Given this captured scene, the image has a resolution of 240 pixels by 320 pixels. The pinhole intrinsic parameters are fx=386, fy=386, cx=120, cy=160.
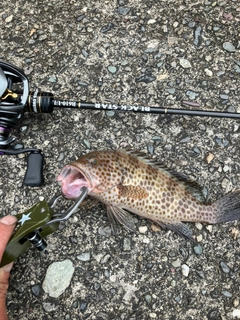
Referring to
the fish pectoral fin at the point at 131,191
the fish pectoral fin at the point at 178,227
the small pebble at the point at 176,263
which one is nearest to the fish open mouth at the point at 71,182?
the fish pectoral fin at the point at 131,191

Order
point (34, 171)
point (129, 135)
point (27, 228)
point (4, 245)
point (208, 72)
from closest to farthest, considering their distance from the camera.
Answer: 1. point (4, 245)
2. point (27, 228)
3. point (34, 171)
4. point (129, 135)
5. point (208, 72)

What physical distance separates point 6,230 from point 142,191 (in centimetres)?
116

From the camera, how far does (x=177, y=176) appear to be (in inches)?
137

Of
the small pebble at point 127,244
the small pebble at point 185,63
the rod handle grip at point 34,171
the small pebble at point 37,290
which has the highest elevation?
the small pebble at point 185,63

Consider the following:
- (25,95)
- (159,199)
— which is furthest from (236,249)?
(25,95)

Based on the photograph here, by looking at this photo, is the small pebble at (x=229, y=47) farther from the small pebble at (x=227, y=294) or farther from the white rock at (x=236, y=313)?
the white rock at (x=236, y=313)

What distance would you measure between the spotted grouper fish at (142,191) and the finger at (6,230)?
1.61 feet

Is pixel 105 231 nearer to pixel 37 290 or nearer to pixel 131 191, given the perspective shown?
pixel 131 191

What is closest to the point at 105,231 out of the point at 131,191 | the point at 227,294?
the point at 131,191

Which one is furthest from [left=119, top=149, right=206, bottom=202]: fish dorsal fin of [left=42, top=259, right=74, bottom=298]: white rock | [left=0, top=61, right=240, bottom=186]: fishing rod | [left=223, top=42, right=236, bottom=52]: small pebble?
[left=223, top=42, right=236, bottom=52]: small pebble

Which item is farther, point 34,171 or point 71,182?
point 34,171

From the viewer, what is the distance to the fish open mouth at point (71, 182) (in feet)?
10.3

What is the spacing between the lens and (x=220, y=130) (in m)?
3.80

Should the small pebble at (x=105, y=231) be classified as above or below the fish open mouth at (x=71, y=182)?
below
